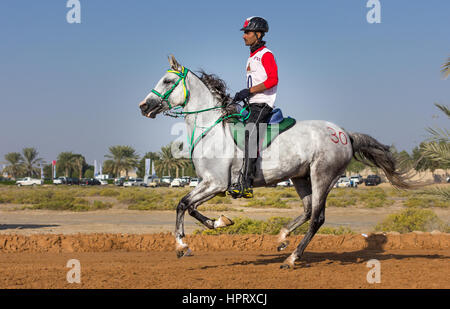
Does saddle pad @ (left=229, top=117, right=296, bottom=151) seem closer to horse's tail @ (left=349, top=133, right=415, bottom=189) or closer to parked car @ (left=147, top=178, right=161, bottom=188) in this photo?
horse's tail @ (left=349, top=133, right=415, bottom=189)

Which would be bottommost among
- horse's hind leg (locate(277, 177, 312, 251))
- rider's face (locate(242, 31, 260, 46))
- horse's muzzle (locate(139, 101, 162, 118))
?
horse's hind leg (locate(277, 177, 312, 251))

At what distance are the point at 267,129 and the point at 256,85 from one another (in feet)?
2.52

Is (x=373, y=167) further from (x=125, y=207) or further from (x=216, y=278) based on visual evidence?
(x=125, y=207)

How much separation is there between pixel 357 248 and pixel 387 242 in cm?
84

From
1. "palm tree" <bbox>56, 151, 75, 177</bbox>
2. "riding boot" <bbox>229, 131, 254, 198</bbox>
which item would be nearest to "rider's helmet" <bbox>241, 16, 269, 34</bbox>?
"riding boot" <bbox>229, 131, 254, 198</bbox>

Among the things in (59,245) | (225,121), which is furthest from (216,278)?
(59,245)

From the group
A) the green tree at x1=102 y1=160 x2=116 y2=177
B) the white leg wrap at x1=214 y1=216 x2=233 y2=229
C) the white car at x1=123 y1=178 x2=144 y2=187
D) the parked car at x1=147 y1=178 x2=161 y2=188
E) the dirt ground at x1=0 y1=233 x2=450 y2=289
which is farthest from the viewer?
the green tree at x1=102 y1=160 x2=116 y2=177

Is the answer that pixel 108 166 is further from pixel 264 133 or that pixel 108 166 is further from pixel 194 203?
pixel 194 203

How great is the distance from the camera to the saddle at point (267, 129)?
868 centimetres

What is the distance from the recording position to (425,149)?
13320mm

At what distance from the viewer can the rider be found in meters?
8.62

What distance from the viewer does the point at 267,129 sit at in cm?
880

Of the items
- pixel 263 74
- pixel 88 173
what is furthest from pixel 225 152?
pixel 88 173
